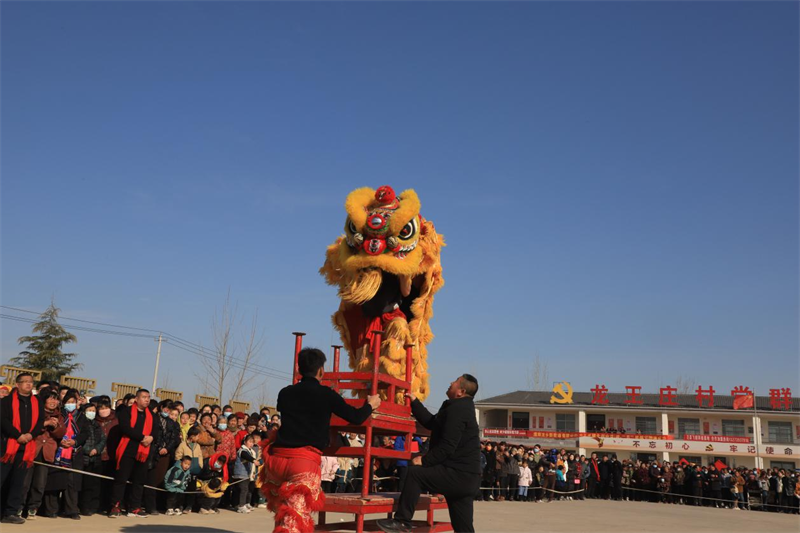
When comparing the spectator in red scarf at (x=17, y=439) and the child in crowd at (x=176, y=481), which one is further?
the child in crowd at (x=176, y=481)

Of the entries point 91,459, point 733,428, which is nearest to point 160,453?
point 91,459

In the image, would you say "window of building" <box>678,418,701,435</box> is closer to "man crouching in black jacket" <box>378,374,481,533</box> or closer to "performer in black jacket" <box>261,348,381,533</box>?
"man crouching in black jacket" <box>378,374,481,533</box>

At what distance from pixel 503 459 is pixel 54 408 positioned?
13036 mm

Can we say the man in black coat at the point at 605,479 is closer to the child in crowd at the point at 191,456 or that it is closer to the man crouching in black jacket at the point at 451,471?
the child in crowd at the point at 191,456

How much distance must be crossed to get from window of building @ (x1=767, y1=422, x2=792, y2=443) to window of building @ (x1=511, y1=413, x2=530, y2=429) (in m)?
14.8

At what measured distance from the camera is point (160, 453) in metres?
10.1

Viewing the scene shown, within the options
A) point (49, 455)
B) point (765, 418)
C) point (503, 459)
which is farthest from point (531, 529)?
point (765, 418)

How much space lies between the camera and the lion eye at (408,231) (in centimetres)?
994

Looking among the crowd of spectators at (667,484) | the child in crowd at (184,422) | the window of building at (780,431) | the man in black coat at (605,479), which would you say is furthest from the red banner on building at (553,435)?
the child in crowd at (184,422)

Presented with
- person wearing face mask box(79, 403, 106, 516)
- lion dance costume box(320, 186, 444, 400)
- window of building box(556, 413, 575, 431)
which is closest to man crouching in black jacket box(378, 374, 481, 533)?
lion dance costume box(320, 186, 444, 400)

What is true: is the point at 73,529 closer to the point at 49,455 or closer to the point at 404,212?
the point at 49,455

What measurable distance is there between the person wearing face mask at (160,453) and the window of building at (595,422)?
1568 inches

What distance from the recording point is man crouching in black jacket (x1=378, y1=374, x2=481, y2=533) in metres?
5.91

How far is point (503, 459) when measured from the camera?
19.3 m
